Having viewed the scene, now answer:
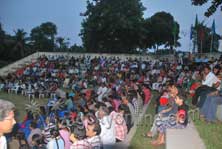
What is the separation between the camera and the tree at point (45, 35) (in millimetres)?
76850

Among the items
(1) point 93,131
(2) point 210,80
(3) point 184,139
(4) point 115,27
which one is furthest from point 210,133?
(4) point 115,27

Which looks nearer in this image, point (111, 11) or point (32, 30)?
point (111, 11)

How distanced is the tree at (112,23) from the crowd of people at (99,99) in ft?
58.6

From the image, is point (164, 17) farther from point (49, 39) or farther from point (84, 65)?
point (84, 65)

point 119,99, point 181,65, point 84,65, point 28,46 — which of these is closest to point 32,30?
point 28,46

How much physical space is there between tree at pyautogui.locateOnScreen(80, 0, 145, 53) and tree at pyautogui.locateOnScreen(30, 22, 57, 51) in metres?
18.9

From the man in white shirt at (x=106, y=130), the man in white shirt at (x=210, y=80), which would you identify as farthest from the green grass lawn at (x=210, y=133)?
the man in white shirt at (x=106, y=130)

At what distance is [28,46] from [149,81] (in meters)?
43.7

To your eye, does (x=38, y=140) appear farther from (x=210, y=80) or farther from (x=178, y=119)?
(x=210, y=80)

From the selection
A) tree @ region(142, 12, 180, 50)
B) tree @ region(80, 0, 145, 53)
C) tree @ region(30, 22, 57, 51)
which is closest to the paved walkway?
tree @ region(80, 0, 145, 53)

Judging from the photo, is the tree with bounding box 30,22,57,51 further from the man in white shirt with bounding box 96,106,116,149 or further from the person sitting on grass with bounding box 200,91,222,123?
the man in white shirt with bounding box 96,106,116,149

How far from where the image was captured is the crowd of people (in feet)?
31.3

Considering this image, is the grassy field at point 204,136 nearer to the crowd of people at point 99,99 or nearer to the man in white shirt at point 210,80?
the crowd of people at point 99,99

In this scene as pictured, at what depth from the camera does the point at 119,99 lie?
15.1 metres
